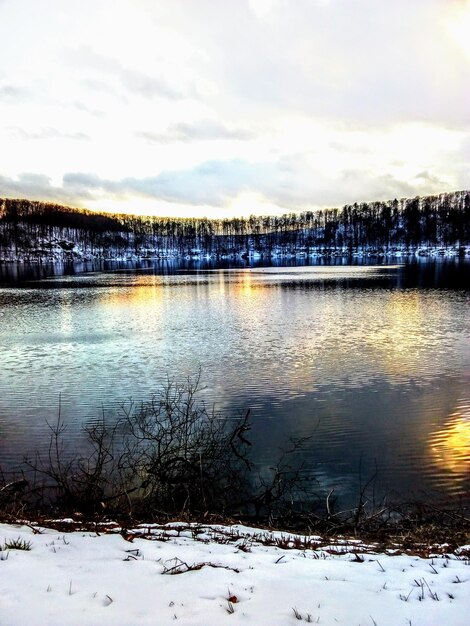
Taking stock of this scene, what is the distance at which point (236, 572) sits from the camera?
501cm

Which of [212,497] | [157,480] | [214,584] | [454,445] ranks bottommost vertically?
[212,497]

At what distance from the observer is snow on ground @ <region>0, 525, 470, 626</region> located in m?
4.05

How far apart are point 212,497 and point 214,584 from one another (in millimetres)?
5511

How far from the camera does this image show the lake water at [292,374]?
12094 millimetres

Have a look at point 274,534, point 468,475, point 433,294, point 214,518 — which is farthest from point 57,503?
point 433,294

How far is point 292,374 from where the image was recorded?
19312 mm

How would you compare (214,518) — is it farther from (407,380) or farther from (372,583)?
(407,380)

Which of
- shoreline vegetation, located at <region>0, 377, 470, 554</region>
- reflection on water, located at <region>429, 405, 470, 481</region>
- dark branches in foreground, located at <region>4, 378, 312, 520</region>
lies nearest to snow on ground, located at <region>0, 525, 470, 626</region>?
shoreline vegetation, located at <region>0, 377, 470, 554</region>

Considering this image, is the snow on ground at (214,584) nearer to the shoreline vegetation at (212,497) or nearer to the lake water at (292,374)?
the shoreline vegetation at (212,497)

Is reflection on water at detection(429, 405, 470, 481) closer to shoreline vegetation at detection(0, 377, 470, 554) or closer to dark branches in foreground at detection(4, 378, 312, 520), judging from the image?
shoreline vegetation at detection(0, 377, 470, 554)

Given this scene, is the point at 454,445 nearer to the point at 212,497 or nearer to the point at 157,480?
the point at 212,497

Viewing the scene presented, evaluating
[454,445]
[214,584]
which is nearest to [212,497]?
[214,584]

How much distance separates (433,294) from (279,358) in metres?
29.6

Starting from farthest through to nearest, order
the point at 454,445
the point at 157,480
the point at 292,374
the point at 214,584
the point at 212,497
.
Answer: the point at 292,374
the point at 454,445
the point at 157,480
the point at 212,497
the point at 214,584
